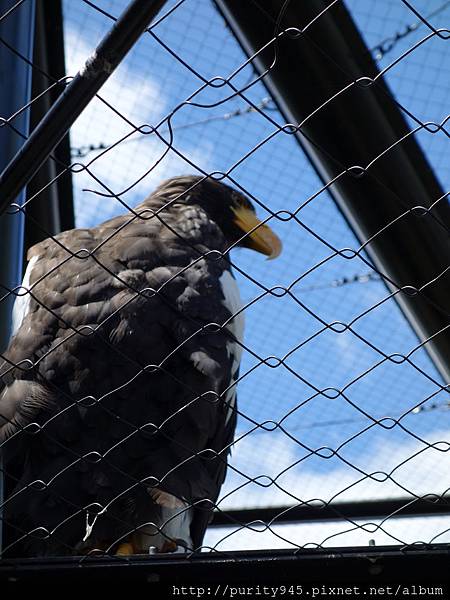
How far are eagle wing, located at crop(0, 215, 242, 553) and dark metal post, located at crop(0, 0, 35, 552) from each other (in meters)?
0.28

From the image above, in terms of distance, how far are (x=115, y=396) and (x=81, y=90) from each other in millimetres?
1209

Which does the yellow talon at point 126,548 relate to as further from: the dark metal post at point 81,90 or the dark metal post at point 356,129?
the dark metal post at point 81,90

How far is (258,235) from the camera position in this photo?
3965 millimetres

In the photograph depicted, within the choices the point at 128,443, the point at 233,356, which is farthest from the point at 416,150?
the point at 128,443

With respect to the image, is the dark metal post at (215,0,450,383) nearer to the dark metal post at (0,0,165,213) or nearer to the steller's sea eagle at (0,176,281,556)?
the steller's sea eagle at (0,176,281,556)

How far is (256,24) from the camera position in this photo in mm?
2918

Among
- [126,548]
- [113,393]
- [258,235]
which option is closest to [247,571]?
[113,393]

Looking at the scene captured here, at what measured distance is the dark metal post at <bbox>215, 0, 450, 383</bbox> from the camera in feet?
9.29

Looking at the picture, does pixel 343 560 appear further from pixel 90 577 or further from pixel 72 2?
pixel 72 2

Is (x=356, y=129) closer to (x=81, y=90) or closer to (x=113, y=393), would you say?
(x=113, y=393)

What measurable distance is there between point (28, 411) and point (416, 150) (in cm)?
132

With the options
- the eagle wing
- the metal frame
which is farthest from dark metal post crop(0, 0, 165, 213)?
the eagle wing

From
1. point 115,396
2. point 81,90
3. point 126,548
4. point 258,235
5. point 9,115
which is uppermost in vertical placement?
point 258,235

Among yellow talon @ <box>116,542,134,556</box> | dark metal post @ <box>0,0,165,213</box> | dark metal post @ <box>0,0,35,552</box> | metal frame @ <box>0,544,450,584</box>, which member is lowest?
metal frame @ <box>0,544,450,584</box>
